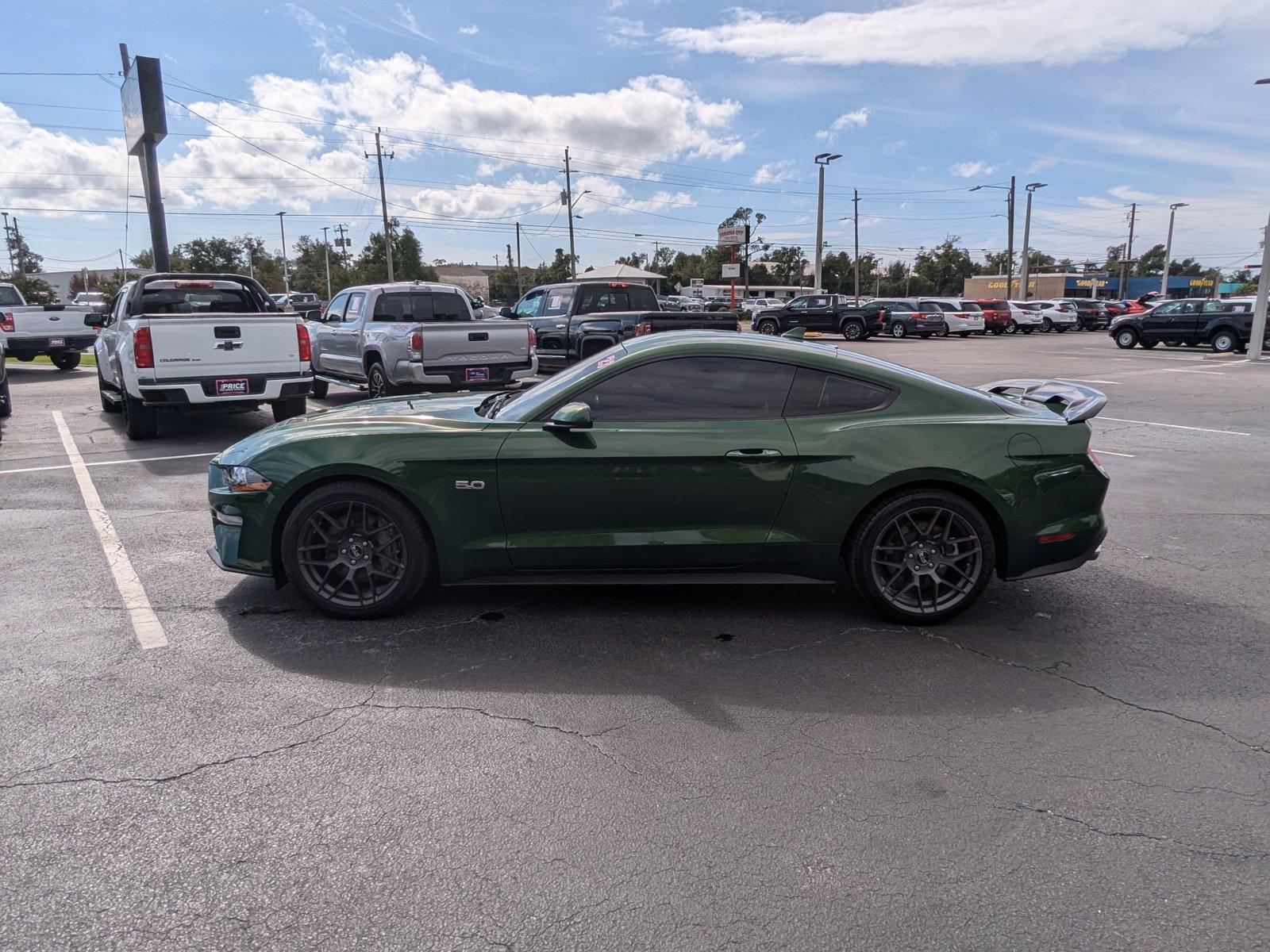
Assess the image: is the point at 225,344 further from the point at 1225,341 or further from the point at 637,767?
the point at 1225,341

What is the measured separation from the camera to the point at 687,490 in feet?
14.3

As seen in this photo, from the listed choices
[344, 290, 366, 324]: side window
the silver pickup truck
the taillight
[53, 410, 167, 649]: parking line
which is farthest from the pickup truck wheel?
[53, 410, 167, 649]: parking line

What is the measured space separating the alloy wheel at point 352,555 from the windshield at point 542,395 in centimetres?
82

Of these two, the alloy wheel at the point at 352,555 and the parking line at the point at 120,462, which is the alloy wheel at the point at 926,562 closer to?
the alloy wheel at the point at 352,555

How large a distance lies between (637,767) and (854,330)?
3513 centimetres

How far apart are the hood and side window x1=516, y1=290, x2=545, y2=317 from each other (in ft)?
40.3

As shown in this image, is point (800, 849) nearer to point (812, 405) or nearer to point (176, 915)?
point (176, 915)

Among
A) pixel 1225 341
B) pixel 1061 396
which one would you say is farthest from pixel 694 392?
pixel 1225 341

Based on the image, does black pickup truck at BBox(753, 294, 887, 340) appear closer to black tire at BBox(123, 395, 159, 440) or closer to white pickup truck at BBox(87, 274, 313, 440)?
white pickup truck at BBox(87, 274, 313, 440)

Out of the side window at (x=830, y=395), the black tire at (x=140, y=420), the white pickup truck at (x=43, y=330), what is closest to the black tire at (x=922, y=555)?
the side window at (x=830, y=395)

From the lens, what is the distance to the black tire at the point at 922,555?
442cm

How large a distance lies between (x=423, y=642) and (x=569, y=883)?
6.38 ft

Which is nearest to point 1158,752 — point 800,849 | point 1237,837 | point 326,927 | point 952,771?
point 1237,837

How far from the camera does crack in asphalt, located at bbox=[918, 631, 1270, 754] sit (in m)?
3.39
